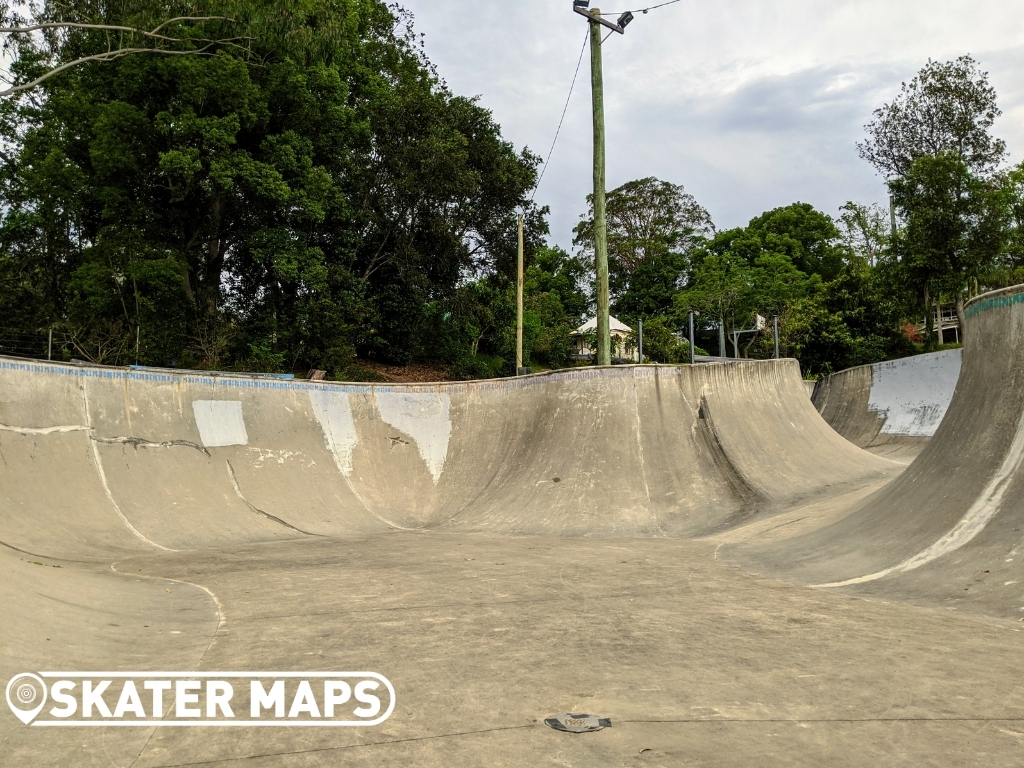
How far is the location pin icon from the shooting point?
2.77 metres

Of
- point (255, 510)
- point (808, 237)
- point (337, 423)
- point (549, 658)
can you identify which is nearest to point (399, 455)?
point (337, 423)

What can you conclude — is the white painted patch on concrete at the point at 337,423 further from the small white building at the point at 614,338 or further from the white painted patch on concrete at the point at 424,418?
the small white building at the point at 614,338

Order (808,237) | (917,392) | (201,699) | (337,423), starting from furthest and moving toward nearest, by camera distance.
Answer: (808,237) < (917,392) < (337,423) < (201,699)

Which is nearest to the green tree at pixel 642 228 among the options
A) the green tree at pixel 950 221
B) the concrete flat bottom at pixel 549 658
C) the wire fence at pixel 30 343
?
the green tree at pixel 950 221

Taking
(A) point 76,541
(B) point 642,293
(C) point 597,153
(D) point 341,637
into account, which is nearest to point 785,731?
(D) point 341,637

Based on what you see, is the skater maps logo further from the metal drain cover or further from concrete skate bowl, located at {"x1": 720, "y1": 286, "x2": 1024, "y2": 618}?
concrete skate bowl, located at {"x1": 720, "y1": 286, "x2": 1024, "y2": 618}

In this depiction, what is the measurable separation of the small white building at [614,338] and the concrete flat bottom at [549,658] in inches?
1315

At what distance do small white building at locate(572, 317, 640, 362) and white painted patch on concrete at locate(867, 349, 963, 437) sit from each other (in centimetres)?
1974

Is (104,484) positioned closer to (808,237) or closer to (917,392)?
(917,392)

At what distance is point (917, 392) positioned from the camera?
687 inches

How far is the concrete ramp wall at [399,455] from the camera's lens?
7801 mm

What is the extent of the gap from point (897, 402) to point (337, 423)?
1404 cm

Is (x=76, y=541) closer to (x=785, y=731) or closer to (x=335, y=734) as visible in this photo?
(x=335, y=734)

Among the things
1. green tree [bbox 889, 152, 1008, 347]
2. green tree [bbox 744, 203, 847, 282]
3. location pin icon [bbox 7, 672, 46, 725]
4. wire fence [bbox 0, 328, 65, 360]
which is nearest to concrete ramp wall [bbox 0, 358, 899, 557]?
location pin icon [bbox 7, 672, 46, 725]
